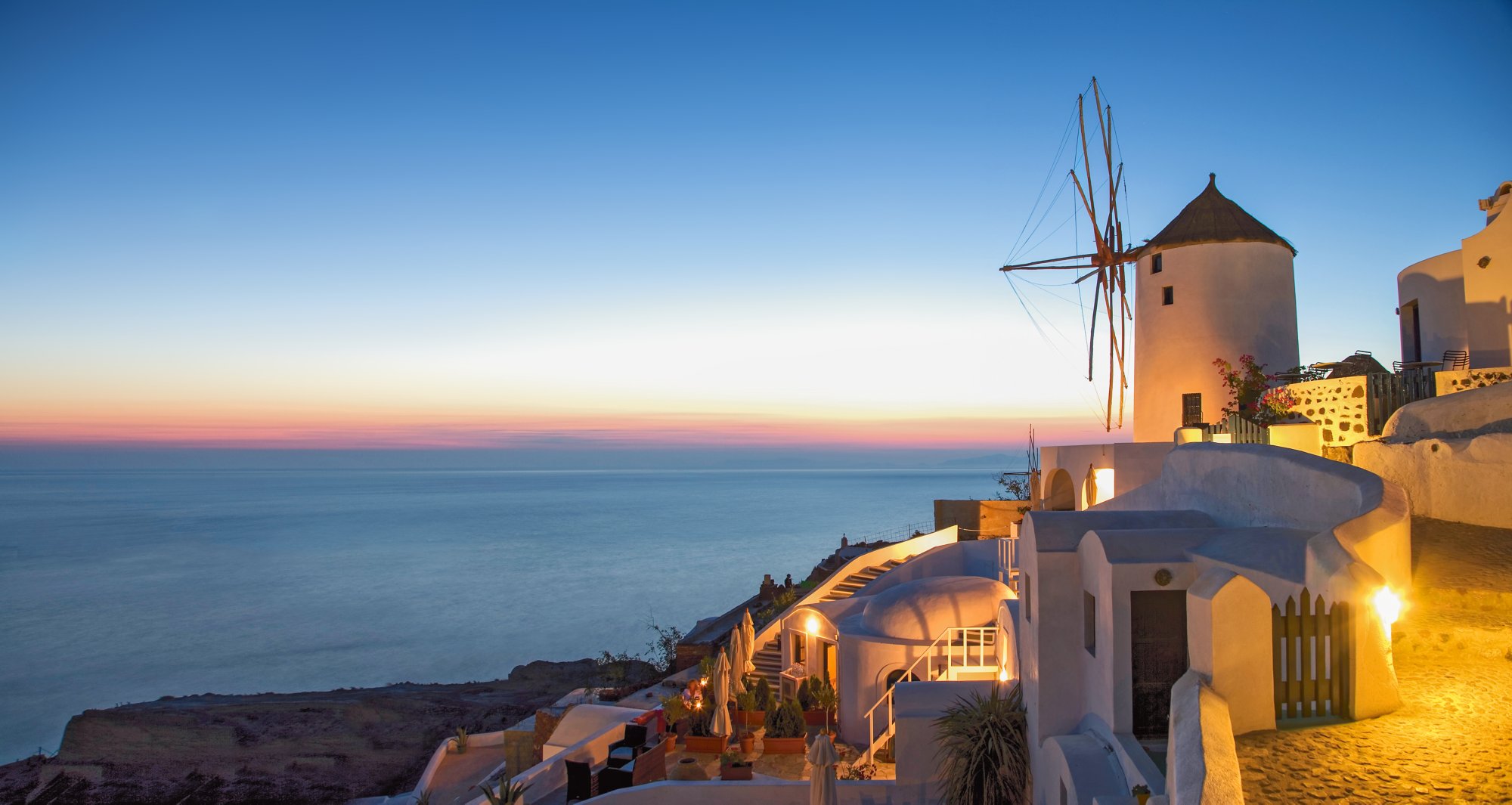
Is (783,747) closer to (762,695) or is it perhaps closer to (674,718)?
(762,695)

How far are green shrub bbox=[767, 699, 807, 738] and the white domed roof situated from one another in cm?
218

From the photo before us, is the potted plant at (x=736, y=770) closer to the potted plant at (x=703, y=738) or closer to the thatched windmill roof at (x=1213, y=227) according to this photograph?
the potted plant at (x=703, y=738)

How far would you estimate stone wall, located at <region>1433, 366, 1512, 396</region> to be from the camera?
1176 cm

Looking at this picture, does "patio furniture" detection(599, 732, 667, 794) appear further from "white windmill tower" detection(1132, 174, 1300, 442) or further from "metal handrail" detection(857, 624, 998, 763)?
"white windmill tower" detection(1132, 174, 1300, 442)

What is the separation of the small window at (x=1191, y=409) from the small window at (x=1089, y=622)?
11.6 m

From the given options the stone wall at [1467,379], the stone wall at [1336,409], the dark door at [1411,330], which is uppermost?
the dark door at [1411,330]

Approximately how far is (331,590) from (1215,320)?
218 feet

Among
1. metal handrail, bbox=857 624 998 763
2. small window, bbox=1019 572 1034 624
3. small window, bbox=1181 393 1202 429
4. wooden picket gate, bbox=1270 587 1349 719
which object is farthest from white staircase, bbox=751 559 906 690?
wooden picket gate, bbox=1270 587 1349 719

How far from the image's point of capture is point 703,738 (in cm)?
1309

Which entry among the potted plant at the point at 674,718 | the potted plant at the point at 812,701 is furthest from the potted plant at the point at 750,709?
the potted plant at the point at 674,718

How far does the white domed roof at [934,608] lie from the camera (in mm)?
14672

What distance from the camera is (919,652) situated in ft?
45.9

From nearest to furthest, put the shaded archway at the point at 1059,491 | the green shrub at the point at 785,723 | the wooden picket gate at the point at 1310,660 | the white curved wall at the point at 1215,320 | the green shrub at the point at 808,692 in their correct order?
the wooden picket gate at the point at 1310,660
the green shrub at the point at 785,723
the green shrub at the point at 808,692
the white curved wall at the point at 1215,320
the shaded archway at the point at 1059,491

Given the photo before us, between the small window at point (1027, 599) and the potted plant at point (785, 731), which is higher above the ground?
the small window at point (1027, 599)
